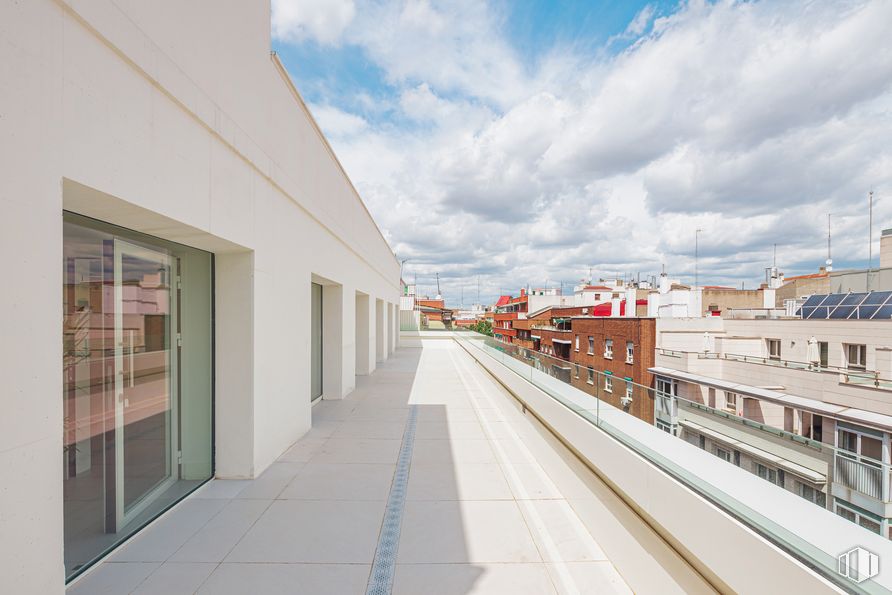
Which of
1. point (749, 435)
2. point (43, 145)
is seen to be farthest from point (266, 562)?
point (749, 435)

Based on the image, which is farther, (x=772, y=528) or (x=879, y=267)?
(x=879, y=267)

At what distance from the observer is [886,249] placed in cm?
2255

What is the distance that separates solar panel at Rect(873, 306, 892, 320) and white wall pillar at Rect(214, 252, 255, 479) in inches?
756

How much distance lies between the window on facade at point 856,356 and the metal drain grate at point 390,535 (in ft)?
45.5

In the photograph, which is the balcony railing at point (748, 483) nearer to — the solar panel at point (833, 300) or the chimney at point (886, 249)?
the solar panel at point (833, 300)

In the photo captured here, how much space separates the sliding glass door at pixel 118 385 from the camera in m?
3.40

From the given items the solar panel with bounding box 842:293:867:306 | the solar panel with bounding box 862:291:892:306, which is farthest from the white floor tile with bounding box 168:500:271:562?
the solar panel with bounding box 842:293:867:306

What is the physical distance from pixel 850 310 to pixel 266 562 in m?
21.9

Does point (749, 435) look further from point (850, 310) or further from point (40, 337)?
point (850, 310)

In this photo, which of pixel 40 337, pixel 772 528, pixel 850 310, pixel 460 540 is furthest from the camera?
pixel 850 310

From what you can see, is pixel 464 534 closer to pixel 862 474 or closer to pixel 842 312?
pixel 862 474

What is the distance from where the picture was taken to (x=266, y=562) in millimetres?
3238

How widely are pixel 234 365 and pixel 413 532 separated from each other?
8.73 ft

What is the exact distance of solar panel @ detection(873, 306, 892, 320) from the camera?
13995 millimetres
